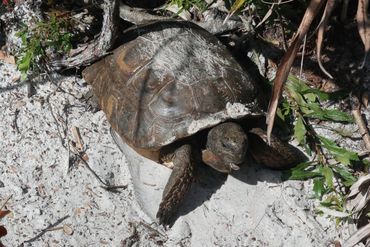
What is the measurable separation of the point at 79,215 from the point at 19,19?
1.57 m

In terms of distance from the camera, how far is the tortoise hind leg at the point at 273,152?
11.7 ft

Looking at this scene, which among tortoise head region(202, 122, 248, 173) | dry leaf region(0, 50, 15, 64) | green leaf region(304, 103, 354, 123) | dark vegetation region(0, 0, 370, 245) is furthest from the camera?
dry leaf region(0, 50, 15, 64)

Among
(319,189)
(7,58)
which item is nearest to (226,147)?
(319,189)

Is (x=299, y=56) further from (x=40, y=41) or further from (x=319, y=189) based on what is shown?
(x=40, y=41)

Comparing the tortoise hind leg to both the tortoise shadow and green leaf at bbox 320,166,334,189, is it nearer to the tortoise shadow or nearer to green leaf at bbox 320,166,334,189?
the tortoise shadow

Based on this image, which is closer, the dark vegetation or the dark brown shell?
the dark brown shell

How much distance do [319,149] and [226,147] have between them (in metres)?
0.71

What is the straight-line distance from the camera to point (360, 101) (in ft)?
12.7

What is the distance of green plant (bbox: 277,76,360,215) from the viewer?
11.5 feet

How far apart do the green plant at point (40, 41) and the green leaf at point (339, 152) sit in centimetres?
189

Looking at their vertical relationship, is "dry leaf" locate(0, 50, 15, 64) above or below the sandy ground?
above

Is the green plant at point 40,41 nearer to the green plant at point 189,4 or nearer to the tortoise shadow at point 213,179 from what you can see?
the green plant at point 189,4

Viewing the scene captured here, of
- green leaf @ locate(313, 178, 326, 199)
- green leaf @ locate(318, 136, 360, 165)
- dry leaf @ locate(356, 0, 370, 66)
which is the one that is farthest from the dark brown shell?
dry leaf @ locate(356, 0, 370, 66)

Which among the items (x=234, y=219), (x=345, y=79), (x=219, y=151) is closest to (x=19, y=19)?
(x=219, y=151)
